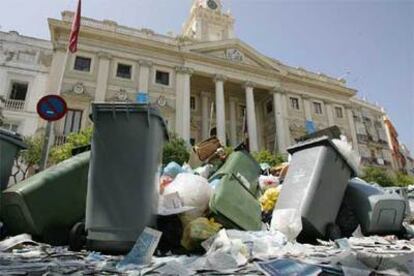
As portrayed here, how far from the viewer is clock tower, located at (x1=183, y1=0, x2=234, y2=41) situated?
93.1 feet

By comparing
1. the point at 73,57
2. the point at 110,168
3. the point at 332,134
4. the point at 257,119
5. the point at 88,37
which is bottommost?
the point at 110,168

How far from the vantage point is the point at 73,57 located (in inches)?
637

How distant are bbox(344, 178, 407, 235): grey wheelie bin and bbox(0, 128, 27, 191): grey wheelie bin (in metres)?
4.23

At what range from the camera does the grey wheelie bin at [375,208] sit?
346 centimetres

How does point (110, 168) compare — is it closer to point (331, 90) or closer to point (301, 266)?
point (301, 266)

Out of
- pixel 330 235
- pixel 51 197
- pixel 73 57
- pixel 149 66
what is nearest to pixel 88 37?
pixel 73 57

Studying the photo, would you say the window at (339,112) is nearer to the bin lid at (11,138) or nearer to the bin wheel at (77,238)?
the bin lid at (11,138)

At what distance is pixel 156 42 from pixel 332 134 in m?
15.4

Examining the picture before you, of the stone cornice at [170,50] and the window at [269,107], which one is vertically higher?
the stone cornice at [170,50]

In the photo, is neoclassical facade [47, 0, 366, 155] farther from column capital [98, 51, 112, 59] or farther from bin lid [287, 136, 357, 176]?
bin lid [287, 136, 357, 176]

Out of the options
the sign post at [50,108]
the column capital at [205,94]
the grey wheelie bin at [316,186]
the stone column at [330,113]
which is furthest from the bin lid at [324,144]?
the stone column at [330,113]

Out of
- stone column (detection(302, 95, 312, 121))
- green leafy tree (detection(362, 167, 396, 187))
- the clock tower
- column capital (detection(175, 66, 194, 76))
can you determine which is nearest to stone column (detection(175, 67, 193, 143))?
column capital (detection(175, 66, 194, 76))

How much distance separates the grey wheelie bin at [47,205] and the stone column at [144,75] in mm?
14323

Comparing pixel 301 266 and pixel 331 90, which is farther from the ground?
pixel 331 90
